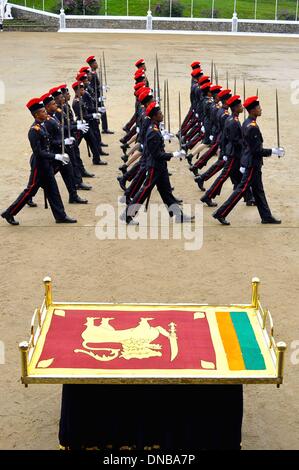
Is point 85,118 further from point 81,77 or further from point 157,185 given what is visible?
point 157,185

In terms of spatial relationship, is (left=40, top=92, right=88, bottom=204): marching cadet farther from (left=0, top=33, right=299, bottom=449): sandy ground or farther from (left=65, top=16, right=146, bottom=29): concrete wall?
(left=65, top=16, right=146, bottom=29): concrete wall

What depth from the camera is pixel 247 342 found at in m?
5.01

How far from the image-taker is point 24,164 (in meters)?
13.0

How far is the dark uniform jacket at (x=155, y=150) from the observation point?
9.61 metres

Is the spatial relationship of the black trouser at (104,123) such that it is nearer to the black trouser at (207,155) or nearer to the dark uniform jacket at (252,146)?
the black trouser at (207,155)

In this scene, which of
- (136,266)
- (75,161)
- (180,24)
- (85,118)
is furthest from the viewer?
(180,24)

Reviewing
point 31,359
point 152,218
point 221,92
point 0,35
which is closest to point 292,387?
point 31,359

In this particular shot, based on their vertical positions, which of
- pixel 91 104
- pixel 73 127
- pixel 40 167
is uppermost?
pixel 91 104

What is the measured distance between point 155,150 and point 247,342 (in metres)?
4.99

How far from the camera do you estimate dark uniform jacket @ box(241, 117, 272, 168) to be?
9.64 meters

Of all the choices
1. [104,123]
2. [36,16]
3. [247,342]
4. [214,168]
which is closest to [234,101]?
[214,168]

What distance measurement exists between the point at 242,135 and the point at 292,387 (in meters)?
4.55

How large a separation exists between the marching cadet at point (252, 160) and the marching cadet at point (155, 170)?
0.58m

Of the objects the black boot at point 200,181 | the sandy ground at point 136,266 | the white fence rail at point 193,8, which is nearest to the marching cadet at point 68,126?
the sandy ground at point 136,266
